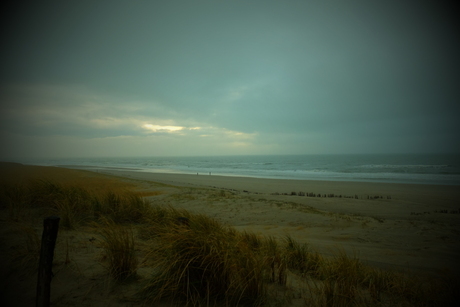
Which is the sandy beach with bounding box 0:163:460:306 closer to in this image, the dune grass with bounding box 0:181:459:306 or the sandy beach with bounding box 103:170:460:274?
the sandy beach with bounding box 103:170:460:274

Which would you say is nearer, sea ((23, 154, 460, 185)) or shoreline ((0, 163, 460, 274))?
shoreline ((0, 163, 460, 274))

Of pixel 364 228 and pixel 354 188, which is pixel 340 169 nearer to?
pixel 354 188

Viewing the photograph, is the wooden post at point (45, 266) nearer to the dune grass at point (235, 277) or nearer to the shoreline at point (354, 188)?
the dune grass at point (235, 277)

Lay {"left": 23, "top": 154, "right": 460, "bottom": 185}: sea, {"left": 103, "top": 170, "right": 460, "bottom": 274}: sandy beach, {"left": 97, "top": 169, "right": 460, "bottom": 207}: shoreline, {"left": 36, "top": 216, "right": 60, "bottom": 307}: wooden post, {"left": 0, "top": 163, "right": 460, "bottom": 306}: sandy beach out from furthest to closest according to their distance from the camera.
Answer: {"left": 23, "top": 154, "right": 460, "bottom": 185}: sea → {"left": 97, "top": 169, "right": 460, "bottom": 207}: shoreline → {"left": 103, "top": 170, "right": 460, "bottom": 274}: sandy beach → {"left": 0, "top": 163, "right": 460, "bottom": 306}: sandy beach → {"left": 36, "top": 216, "right": 60, "bottom": 307}: wooden post

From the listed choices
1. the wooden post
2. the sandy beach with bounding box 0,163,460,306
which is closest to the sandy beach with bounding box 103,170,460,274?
the sandy beach with bounding box 0,163,460,306

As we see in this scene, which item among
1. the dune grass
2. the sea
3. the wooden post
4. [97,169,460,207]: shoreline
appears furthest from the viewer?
the sea

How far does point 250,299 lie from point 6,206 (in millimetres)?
8588

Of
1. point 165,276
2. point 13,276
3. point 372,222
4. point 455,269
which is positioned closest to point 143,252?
point 165,276

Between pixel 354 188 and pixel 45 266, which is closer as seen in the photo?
pixel 45 266

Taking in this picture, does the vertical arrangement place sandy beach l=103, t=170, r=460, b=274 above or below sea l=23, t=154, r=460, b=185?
below

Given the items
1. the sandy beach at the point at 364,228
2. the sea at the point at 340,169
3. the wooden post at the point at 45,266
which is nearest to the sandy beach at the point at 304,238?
the sandy beach at the point at 364,228

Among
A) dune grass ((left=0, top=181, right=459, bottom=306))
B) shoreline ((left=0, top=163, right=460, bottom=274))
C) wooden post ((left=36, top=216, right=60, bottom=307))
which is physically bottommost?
shoreline ((left=0, top=163, right=460, bottom=274))

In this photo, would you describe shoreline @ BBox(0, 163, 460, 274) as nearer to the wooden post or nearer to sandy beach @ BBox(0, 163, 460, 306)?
sandy beach @ BBox(0, 163, 460, 306)

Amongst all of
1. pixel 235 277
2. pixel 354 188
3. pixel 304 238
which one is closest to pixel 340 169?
pixel 354 188
